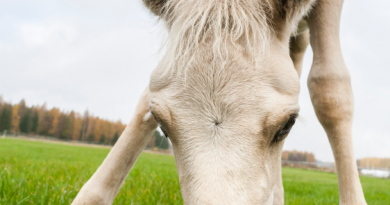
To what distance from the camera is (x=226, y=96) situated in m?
1.26

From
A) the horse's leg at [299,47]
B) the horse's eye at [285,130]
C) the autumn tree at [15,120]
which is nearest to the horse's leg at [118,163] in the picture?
the horse's eye at [285,130]

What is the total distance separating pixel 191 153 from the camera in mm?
1258

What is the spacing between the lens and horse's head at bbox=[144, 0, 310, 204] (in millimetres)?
1188

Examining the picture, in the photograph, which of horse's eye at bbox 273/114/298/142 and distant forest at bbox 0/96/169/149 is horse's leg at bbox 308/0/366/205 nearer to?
horse's eye at bbox 273/114/298/142

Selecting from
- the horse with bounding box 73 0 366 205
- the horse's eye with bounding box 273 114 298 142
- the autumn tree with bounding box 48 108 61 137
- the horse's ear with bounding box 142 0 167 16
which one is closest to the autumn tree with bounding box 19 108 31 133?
the autumn tree with bounding box 48 108 61 137

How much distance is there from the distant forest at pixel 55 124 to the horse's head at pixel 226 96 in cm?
6506

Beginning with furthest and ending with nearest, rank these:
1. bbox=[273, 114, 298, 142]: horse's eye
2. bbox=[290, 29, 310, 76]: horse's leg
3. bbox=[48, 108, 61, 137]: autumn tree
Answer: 1. bbox=[48, 108, 61, 137]: autumn tree
2. bbox=[290, 29, 310, 76]: horse's leg
3. bbox=[273, 114, 298, 142]: horse's eye

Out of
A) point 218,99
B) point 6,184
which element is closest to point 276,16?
point 218,99

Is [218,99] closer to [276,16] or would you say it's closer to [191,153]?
[191,153]

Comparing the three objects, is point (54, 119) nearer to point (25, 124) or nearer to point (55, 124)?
point (55, 124)

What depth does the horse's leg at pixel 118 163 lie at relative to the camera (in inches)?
75.4

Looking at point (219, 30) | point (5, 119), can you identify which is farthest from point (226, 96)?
point (5, 119)

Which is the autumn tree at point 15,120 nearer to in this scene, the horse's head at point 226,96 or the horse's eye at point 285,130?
the horse's head at point 226,96

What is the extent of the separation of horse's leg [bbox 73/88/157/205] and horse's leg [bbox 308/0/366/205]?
128 centimetres
